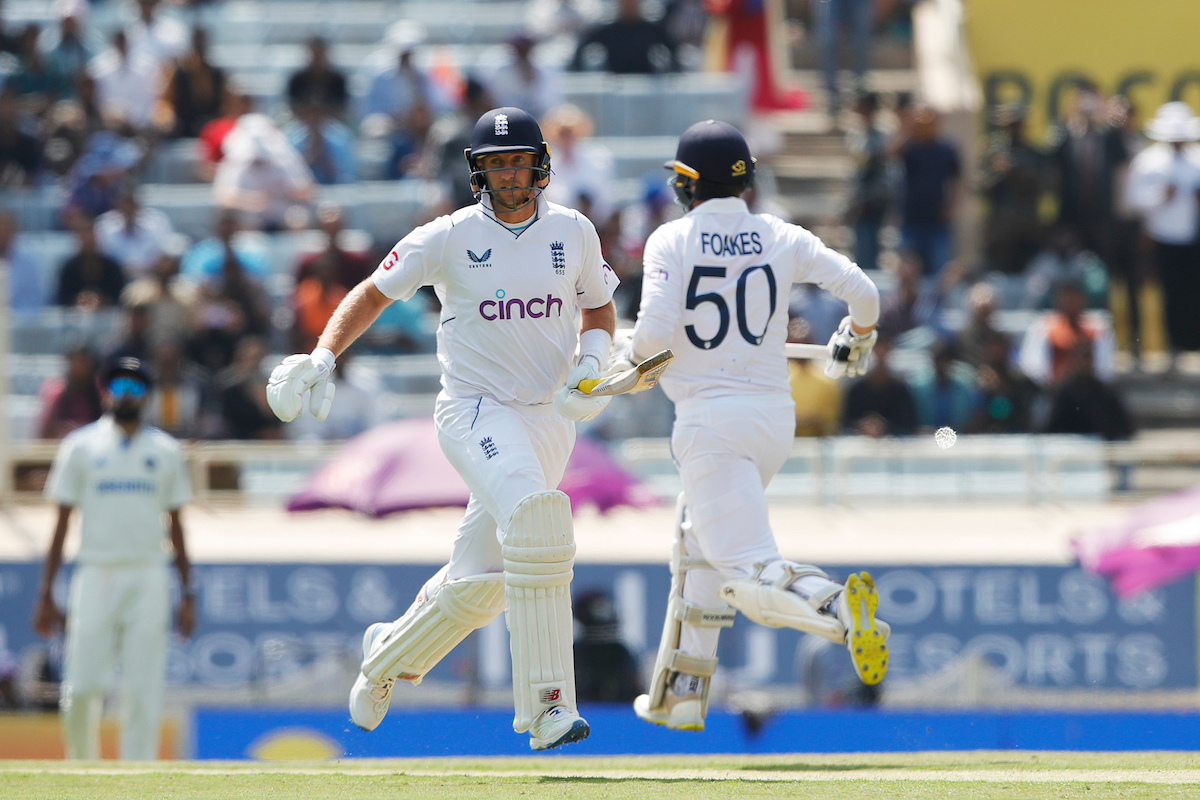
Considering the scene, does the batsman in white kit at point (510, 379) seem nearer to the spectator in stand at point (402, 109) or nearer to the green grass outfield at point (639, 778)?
the green grass outfield at point (639, 778)

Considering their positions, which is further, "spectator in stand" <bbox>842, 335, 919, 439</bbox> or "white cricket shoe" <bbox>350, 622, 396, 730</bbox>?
"spectator in stand" <bbox>842, 335, 919, 439</bbox>

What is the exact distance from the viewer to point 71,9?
17094mm

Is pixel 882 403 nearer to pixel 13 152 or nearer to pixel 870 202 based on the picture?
pixel 870 202

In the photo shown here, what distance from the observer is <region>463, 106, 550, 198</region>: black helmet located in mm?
6426

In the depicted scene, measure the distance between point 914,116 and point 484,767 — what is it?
8.69 metres

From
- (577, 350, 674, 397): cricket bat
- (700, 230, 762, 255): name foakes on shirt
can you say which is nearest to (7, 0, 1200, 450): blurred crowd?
(700, 230, 762, 255): name foakes on shirt

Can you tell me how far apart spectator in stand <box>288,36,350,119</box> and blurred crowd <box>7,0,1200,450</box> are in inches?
0.9

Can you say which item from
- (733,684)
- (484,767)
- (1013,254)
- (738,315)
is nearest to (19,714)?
(733,684)

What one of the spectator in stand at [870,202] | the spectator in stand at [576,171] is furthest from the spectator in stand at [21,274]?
the spectator in stand at [870,202]

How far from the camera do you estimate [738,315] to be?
703 cm

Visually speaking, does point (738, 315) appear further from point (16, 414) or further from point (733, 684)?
point (16, 414)

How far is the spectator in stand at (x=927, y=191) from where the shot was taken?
1401 centimetres

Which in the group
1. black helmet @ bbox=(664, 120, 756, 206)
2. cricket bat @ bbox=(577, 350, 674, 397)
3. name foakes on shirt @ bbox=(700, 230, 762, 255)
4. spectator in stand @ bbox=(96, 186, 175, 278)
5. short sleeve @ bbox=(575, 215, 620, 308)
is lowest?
cricket bat @ bbox=(577, 350, 674, 397)

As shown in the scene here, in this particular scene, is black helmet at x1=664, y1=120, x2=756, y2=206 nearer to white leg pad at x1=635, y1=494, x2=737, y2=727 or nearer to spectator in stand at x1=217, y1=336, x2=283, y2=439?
white leg pad at x1=635, y1=494, x2=737, y2=727
